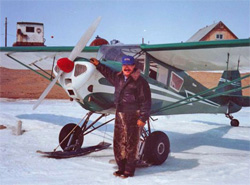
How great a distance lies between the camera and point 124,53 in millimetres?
6082

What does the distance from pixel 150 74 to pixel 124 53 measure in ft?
2.56

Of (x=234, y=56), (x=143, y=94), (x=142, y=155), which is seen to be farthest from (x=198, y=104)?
(x=143, y=94)

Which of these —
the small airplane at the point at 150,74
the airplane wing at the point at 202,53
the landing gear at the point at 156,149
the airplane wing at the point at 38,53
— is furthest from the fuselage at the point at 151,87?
the airplane wing at the point at 38,53

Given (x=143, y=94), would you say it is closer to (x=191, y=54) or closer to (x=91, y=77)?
(x=91, y=77)

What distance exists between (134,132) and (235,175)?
1877mm

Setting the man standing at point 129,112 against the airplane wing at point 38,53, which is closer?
the man standing at point 129,112

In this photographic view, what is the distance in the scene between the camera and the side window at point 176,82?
6917 millimetres

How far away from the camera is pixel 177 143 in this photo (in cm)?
801

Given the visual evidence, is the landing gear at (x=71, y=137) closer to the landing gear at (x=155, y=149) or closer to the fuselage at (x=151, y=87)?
the fuselage at (x=151, y=87)

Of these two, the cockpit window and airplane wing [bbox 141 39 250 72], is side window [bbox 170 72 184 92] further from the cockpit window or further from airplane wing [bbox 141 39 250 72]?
the cockpit window

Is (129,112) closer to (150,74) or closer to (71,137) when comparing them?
(150,74)

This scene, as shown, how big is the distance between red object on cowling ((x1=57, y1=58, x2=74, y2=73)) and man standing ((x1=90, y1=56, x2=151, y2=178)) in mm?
917

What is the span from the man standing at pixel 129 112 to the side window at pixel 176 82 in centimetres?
258

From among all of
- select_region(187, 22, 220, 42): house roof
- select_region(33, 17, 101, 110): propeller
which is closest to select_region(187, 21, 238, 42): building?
select_region(187, 22, 220, 42): house roof
